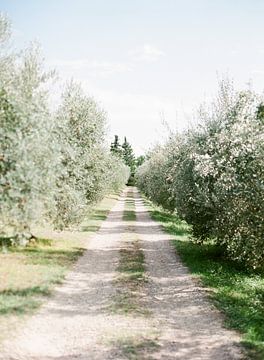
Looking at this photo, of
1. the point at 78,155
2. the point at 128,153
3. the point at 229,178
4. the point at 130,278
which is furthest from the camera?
the point at 128,153

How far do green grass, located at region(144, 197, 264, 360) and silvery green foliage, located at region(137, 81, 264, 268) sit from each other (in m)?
0.92

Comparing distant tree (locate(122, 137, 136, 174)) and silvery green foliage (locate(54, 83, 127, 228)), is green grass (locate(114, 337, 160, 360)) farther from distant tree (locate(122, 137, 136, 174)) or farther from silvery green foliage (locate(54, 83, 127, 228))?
distant tree (locate(122, 137, 136, 174))

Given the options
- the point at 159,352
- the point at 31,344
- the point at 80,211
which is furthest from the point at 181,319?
the point at 80,211

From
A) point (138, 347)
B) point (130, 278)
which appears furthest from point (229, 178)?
point (138, 347)

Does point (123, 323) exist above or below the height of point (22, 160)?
below

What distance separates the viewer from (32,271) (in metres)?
20.2

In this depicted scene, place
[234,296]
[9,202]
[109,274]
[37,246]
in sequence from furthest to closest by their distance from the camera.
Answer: [37,246], [109,274], [234,296], [9,202]

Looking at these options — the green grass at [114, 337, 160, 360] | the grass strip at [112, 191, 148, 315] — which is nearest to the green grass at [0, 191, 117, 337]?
the grass strip at [112, 191, 148, 315]

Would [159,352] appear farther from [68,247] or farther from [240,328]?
[68,247]

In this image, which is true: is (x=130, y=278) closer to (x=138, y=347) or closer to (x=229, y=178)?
(x=229, y=178)

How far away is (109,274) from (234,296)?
5980mm

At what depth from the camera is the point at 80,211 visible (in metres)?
27.4

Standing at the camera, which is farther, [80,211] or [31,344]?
[80,211]

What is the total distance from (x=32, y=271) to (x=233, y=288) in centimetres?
861
